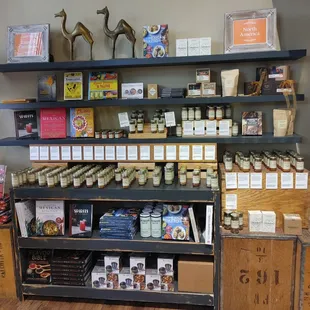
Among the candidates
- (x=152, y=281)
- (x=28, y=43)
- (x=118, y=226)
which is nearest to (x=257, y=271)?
(x=152, y=281)

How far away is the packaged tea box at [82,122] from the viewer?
8.71 feet

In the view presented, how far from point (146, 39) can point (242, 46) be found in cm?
67

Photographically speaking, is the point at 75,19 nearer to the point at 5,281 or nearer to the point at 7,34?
the point at 7,34

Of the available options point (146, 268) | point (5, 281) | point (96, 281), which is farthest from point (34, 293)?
point (146, 268)

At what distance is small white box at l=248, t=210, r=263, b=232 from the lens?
220 cm

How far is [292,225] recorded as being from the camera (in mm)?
2150

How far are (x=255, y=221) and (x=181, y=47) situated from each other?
129 cm

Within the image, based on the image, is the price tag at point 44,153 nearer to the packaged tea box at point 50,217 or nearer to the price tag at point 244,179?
the packaged tea box at point 50,217

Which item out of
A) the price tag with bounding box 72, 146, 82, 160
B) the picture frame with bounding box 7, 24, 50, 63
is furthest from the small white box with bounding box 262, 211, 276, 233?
the picture frame with bounding box 7, 24, 50, 63

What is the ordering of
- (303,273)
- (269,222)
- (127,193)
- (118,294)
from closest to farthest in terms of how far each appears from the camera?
(303,273), (269,222), (127,193), (118,294)

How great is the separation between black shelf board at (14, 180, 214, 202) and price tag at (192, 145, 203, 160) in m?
0.21

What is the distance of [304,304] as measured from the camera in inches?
82.0

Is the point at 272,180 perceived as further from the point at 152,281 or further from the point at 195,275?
the point at 152,281

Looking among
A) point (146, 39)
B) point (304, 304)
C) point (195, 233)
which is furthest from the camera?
point (146, 39)
